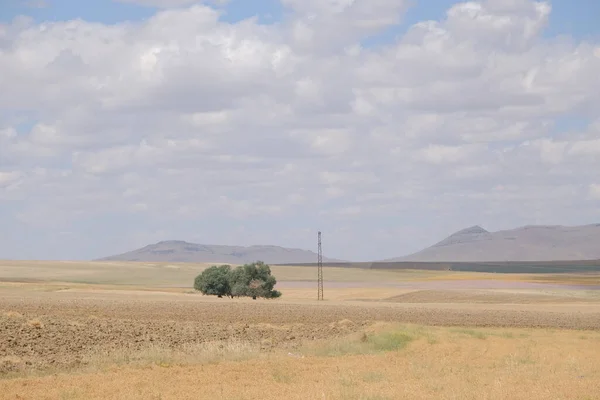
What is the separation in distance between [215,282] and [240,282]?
364 cm

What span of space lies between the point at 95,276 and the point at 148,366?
158722 mm

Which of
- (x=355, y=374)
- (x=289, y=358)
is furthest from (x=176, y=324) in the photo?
(x=355, y=374)

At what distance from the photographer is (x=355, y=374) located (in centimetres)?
2619

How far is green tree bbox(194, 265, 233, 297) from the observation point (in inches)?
4075

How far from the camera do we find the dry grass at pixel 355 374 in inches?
866

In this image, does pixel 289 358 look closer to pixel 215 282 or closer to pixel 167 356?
pixel 167 356

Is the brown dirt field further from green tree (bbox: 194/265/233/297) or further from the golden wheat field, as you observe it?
green tree (bbox: 194/265/233/297)

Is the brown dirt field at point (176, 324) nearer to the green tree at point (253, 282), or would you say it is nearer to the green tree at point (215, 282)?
the green tree at point (253, 282)

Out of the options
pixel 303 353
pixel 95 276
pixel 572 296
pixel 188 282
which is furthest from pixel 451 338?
pixel 95 276

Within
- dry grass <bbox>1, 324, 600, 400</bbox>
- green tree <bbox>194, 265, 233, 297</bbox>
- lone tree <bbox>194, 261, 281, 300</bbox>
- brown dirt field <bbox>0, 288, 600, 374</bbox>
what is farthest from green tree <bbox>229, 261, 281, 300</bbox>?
dry grass <bbox>1, 324, 600, 400</bbox>

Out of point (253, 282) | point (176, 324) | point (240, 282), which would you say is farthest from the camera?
point (240, 282)

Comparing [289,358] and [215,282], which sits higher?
[215,282]

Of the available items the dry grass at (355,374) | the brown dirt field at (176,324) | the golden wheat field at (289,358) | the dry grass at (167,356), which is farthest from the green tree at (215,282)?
the dry grass at (167,356)

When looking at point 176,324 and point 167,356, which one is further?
point 176,324
